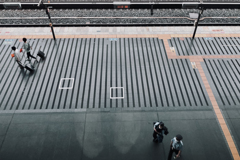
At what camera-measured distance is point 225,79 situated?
37.5ft

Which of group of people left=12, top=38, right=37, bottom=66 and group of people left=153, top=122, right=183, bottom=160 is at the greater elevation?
group of people left=12, top=38, right=37, bottom=66

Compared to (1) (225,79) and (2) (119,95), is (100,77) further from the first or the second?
(1) (225,79)


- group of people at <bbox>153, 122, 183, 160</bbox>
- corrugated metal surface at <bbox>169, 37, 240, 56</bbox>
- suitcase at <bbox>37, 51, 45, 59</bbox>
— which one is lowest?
group of people at <bbox>153, 122, 183, 160</bbox>

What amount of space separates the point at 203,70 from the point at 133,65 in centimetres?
443

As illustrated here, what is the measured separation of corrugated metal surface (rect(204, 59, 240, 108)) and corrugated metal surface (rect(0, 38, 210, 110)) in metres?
0.84

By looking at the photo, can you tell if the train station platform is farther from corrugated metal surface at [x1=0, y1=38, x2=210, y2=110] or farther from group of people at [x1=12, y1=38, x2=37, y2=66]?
group of people at [x1=12, y1=38, x2=37, y2=66]

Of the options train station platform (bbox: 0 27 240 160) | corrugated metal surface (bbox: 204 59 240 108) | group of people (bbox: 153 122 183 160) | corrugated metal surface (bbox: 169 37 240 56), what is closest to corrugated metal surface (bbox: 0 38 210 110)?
train station platform (bbox: 0 27 240 160)

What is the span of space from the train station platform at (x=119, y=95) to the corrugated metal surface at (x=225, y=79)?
0.18 ft

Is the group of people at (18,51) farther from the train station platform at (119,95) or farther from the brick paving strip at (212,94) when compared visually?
the brick paving strip at (212,94)

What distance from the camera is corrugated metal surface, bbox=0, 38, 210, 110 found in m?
10.2

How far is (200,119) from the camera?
9.52 metres

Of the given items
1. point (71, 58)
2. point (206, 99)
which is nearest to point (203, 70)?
point (206, 99)

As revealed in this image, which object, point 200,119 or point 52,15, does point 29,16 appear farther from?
point 200,119

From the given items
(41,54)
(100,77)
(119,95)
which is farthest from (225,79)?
(41,54)
